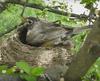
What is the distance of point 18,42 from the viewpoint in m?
2.85

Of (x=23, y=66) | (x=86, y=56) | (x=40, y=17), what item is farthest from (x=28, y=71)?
(x=40, y=17)

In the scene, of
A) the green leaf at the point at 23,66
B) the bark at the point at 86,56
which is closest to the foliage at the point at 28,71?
the green leaf at the point at 23,66

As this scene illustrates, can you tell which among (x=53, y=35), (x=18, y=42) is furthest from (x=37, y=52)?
(x=53, y=35)

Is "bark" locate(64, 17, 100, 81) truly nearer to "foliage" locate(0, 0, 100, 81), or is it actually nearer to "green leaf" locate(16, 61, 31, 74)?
"foliage" locate(0, 0, 100, 81)

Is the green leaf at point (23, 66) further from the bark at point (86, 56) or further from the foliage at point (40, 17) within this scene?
the bark at point (86, 56)

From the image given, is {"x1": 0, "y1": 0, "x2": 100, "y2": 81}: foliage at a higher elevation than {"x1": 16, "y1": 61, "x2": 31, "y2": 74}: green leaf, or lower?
lower

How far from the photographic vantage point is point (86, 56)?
1960 millimetres

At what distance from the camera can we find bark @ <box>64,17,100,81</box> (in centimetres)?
187

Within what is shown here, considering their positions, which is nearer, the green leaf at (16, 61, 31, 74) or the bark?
the green leaf at (16, 61, 31, 74)

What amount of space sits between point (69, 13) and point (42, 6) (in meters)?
0.37

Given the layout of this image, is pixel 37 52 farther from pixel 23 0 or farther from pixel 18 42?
pixel 23 0

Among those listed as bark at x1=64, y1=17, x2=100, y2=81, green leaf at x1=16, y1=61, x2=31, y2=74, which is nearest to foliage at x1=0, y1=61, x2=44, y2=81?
green leaf at x1=16, y1=61, x2=31, y2=74

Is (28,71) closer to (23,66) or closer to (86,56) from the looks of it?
(23,66)

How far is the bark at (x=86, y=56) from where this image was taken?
73.4 inches
